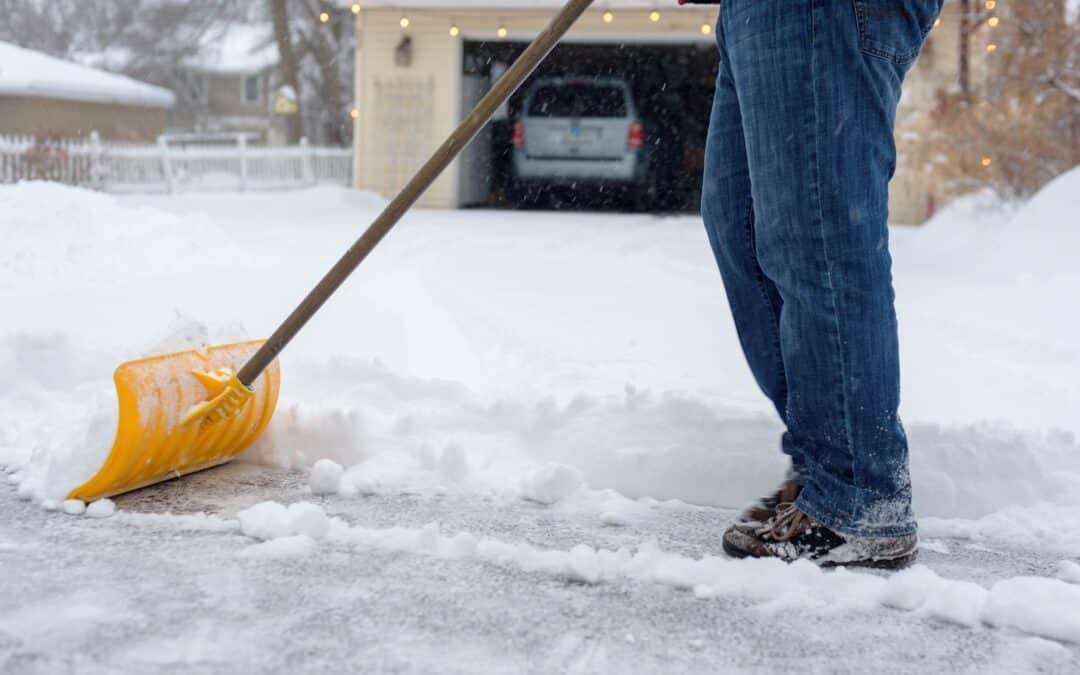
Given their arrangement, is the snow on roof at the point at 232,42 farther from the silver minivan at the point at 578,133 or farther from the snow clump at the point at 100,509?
the snow clump at the point at 100,509

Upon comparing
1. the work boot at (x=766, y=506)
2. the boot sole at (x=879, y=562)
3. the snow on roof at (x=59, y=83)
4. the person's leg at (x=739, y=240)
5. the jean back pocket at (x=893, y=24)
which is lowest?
the boot sole at (x=879, y=562)

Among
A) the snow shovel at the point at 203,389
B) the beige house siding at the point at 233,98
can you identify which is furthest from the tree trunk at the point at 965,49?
the beige house siding at the point at 233,98

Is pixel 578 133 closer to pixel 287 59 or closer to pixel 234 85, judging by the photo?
pixel 287 59

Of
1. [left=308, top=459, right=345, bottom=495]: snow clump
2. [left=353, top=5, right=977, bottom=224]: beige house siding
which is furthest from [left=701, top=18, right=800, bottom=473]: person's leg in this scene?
[left=353, top=5, right=977, bottom=224]: beige house siding

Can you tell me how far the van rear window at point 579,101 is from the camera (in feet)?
47.3

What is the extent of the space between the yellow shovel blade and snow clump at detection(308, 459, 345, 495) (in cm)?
26

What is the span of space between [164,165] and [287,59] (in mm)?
10892

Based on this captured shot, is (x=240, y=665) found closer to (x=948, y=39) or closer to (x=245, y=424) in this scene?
(x=245, y=424)

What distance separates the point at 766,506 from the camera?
2.23 metres

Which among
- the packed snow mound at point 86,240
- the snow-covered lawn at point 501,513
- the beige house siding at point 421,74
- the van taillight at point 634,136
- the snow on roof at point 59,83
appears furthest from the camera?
the beige house siding at point 421,74

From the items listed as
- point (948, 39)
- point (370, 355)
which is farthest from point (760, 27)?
point (948, 39)

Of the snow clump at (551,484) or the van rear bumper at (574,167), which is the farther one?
the van rear bumper at (574,167)

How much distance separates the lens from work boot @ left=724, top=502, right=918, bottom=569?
1988mm

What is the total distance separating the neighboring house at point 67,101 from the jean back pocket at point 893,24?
11796 millimetres
